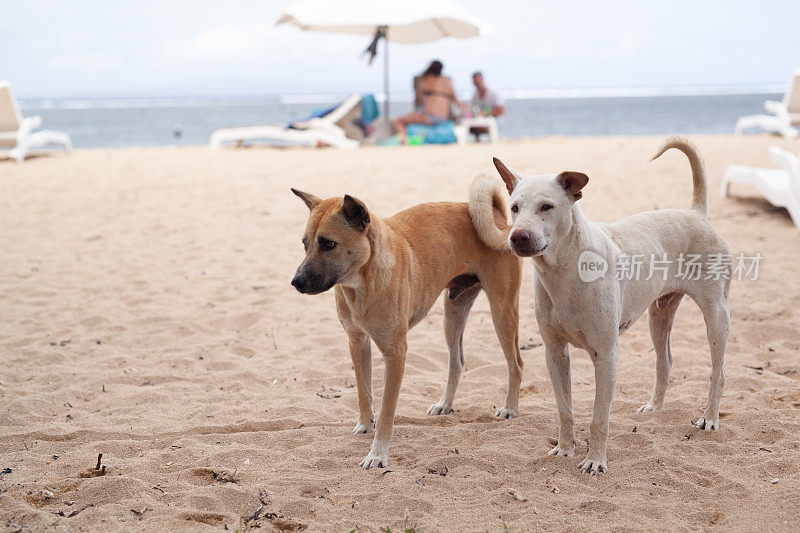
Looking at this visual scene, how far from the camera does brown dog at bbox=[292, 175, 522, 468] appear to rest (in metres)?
3.35

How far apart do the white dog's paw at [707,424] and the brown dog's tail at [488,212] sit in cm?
158

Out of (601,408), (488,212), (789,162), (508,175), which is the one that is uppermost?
(508,175)

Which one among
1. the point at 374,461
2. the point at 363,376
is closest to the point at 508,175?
the point at 363,376

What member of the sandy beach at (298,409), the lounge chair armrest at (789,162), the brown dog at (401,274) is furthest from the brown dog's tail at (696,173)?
the lounge chair armrest at (789,162)

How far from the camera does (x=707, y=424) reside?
3959 millimetres

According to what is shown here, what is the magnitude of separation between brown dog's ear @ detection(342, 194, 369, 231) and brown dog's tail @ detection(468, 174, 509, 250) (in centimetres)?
96

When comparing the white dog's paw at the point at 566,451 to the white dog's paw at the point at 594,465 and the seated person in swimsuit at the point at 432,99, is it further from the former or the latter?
the seated person in swimsuit at the point at 432,99

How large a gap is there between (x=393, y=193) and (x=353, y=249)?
713cm

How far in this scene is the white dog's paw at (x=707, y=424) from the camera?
394 cm

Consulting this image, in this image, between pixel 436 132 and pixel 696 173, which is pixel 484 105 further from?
pixel 696 173

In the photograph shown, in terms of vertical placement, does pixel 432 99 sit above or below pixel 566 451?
above

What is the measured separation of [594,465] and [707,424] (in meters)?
0.95

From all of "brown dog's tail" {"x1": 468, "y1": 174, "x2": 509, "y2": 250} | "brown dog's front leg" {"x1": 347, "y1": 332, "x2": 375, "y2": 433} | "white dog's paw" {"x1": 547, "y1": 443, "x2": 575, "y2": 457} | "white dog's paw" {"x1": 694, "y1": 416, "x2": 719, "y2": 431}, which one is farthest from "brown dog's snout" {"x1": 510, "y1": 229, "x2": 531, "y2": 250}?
"white dog's paw" {"x1": 694, "y1": 416, "x2": 719, "y2": 431}

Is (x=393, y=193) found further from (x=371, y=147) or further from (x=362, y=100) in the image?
(x=362, y=100)
